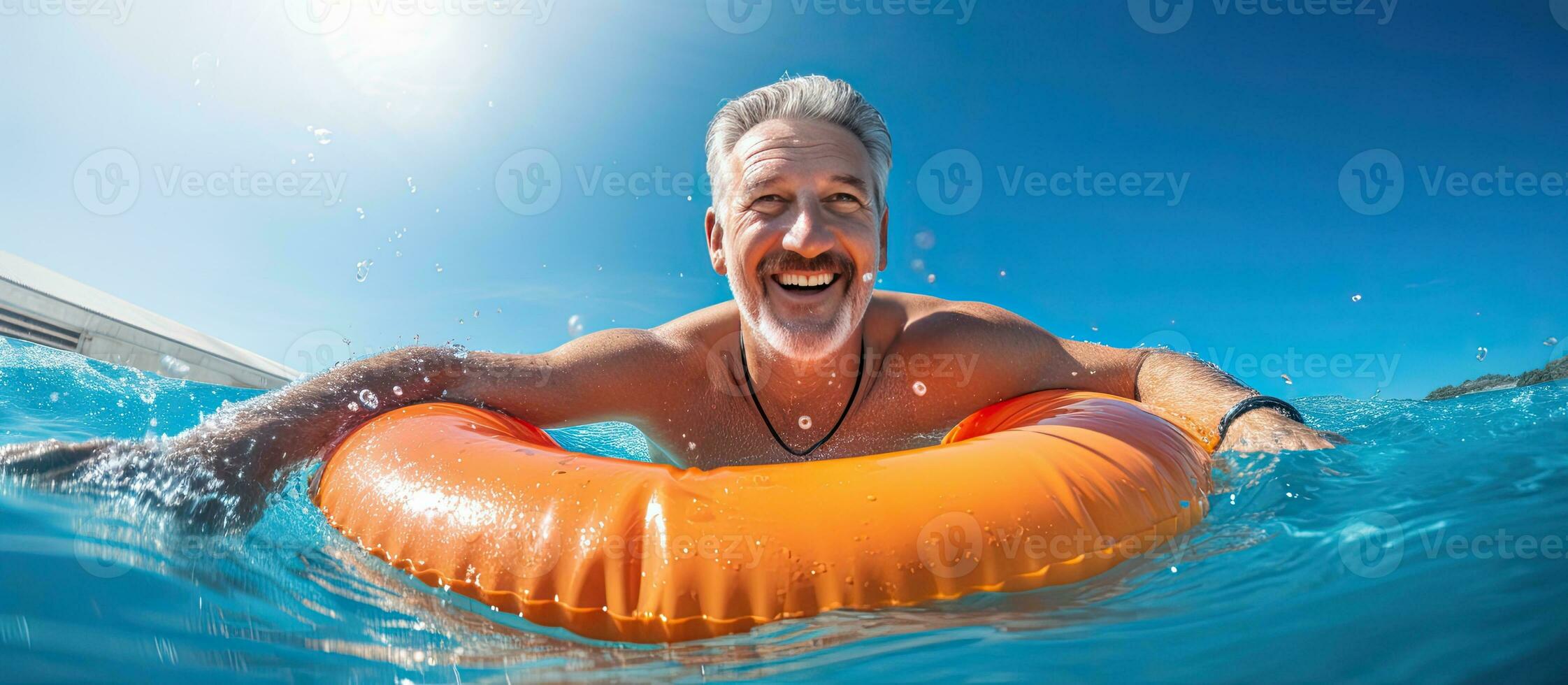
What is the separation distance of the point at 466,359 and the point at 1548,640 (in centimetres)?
302

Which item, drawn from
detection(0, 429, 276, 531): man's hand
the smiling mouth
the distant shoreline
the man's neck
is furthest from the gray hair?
the distant shoreline

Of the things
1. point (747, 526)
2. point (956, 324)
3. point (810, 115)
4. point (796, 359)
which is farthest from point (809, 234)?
point (747, 526)

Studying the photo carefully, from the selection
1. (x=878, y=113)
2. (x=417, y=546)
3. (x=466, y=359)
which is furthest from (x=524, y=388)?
(x=878, y=113)

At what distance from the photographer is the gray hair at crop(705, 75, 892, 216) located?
3.08 m

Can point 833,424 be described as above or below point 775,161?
below

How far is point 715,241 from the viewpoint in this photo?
3.24 m

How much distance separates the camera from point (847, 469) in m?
1.44

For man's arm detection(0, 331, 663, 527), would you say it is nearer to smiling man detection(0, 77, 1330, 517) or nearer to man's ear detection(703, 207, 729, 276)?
smiling man detection(0, 77, 1330, 517)

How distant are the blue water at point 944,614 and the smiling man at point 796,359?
25.9 inches

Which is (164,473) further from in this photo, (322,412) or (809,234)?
(809,234)

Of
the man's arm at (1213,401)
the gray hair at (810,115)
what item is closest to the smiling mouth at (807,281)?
the gray hair at (810,115)

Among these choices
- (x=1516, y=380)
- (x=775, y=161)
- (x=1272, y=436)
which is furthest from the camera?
(x=1516, y=380)

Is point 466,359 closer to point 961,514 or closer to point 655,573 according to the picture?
point 655,573

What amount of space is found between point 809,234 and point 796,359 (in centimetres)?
63
